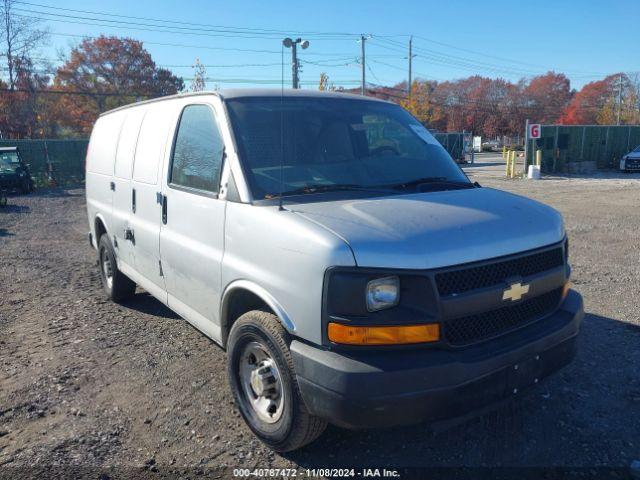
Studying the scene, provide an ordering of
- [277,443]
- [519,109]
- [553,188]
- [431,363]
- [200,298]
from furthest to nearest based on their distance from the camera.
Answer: [519,109] < [553,188] < [200,298] < [277,443] < [431,363]

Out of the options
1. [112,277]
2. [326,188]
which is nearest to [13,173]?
[112,277]

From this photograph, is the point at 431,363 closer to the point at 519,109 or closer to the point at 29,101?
the point at 29,101

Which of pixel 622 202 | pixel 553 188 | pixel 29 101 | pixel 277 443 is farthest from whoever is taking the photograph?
pixel 29 101

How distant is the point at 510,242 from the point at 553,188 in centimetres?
1874

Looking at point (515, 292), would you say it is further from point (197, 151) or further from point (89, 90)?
point (89, 90)

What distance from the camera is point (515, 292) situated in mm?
2773

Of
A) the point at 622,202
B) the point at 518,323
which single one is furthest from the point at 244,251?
the point at 622,202

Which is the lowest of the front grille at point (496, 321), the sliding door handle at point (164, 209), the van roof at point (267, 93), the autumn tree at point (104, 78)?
the front grille at point (496, 321)

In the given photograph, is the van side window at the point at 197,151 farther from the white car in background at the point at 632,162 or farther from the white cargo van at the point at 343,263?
the white car in background at the point at 632,162

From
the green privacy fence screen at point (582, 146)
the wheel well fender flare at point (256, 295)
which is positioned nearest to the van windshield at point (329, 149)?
the wheel well fender flare at point (256, 295)

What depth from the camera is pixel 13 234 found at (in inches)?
444

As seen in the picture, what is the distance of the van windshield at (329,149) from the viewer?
3.33 m

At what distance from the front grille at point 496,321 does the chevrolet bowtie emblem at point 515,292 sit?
0.06m

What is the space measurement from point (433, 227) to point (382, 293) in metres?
0.45
